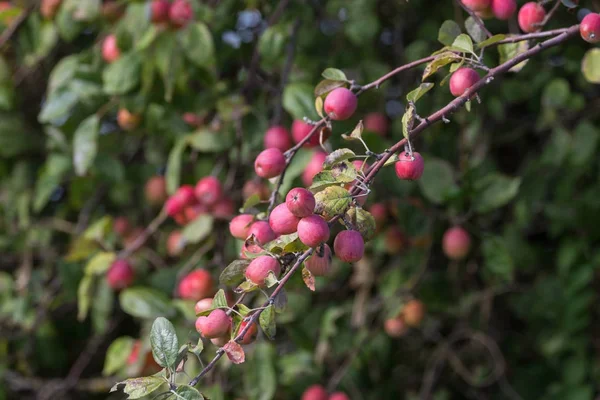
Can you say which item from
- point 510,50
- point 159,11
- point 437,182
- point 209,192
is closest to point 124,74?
point 159,11

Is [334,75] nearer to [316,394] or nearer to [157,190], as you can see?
[316,394]

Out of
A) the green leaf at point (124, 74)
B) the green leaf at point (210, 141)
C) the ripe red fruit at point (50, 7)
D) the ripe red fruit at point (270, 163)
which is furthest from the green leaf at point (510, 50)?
the ripe red fruit at point (50, 7)

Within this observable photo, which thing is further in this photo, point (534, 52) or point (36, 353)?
point (36, 353)

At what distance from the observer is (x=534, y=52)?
0.62 metres

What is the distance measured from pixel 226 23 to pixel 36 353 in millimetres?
811

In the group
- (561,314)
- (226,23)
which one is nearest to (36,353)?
(226,23)

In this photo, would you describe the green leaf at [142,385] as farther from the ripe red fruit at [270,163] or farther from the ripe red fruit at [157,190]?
the ripe red fruit at [157,190]

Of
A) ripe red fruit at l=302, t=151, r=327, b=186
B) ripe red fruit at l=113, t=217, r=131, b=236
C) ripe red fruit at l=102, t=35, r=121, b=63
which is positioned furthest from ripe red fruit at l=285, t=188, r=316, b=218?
ripe red fruit at l=113, t=217, r=131, b=236

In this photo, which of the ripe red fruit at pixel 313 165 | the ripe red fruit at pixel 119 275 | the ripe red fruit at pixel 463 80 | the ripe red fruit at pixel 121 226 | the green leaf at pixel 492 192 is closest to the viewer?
the ripe red fruit at pixel 463 80

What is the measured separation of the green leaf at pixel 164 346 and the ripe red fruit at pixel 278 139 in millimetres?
463

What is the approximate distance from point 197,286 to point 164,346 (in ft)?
1.59

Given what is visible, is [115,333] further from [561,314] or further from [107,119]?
[561,314]

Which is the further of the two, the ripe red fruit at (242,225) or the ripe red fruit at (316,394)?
the ripe red fruit at (316,394)

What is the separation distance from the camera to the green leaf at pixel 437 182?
111 centimetres
